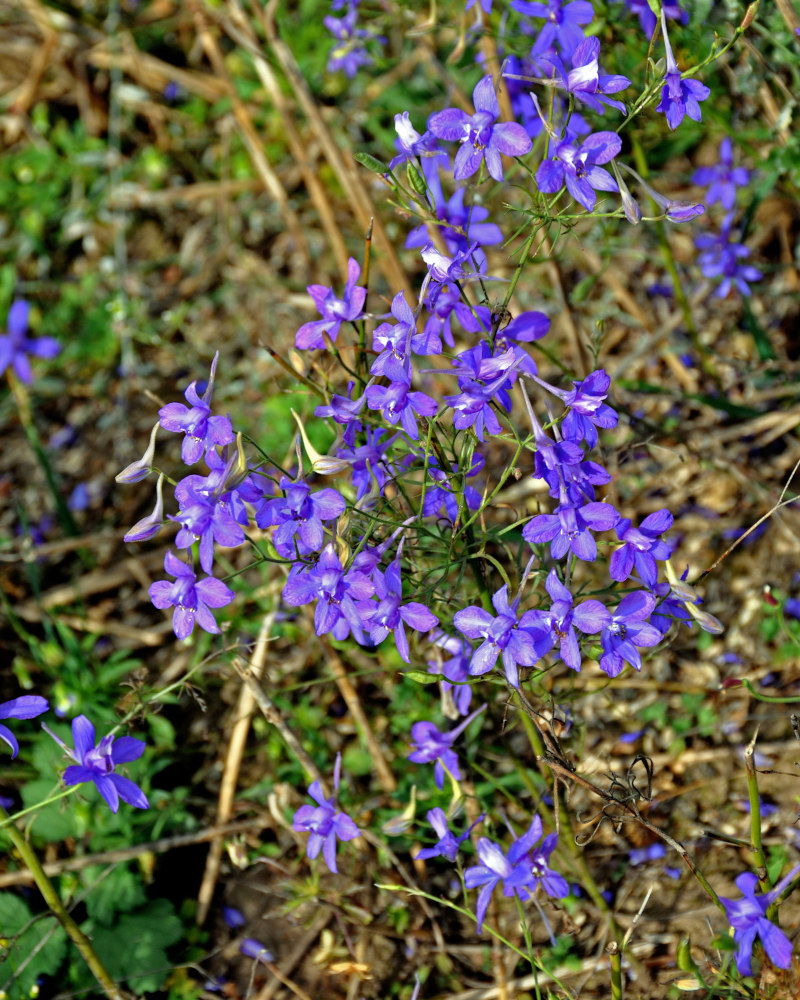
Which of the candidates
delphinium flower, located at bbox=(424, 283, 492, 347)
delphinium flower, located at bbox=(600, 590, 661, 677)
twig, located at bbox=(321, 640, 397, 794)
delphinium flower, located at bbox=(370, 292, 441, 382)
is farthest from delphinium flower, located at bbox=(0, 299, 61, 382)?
delphinium flower, located at bbox=(600, 590, 661, 677)

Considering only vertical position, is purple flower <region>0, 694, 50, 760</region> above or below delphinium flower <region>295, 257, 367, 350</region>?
below

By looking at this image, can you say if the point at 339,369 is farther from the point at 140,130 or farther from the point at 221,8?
the point at 140,130

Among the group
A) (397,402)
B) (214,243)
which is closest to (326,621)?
(397,402)

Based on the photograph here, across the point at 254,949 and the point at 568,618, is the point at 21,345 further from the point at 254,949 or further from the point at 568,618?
the point at 568,618

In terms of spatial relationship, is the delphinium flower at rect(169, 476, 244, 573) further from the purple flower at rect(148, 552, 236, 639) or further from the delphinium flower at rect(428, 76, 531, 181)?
the delphinium flower at rect(428, 76, 531, 181)

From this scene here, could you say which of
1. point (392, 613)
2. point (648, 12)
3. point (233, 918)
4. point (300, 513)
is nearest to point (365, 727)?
point (233, 918)

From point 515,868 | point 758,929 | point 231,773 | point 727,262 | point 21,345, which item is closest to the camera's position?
point 758,929
